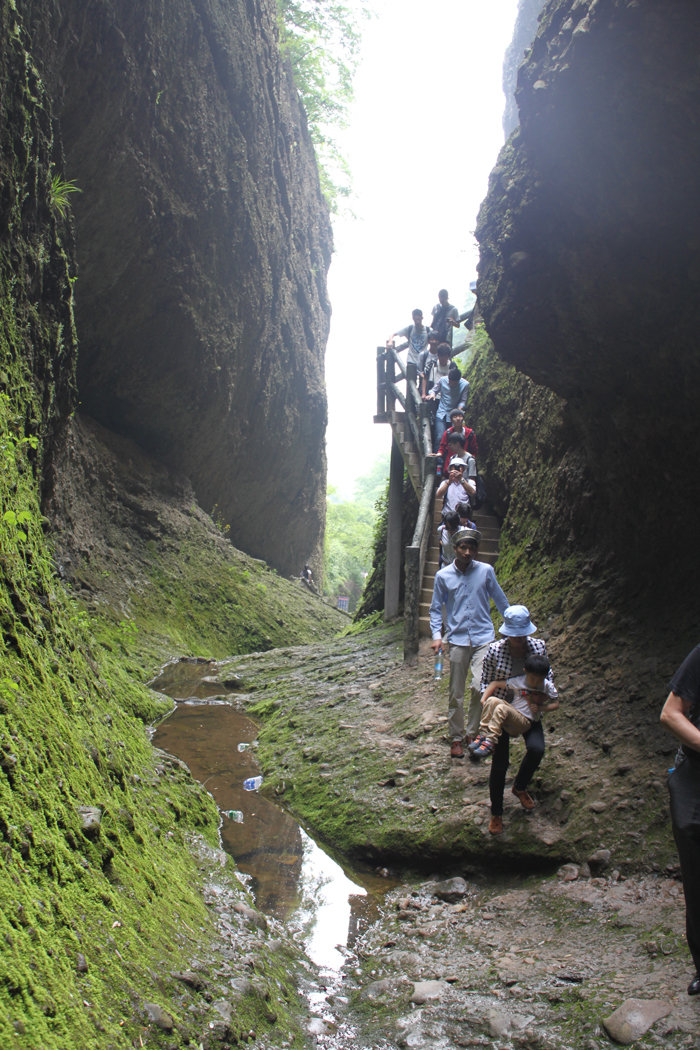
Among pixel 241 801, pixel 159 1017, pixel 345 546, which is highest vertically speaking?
pixel 159 1017

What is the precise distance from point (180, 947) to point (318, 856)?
2.35 meters

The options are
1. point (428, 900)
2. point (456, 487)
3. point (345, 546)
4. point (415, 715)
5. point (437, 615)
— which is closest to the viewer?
point (428, 900)

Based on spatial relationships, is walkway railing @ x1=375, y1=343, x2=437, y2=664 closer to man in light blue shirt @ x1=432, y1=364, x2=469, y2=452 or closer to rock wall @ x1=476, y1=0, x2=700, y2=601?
man in light blue shirt @ x1=432, y1=364, x2=469, y2=452

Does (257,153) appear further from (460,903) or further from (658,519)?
(460,903)

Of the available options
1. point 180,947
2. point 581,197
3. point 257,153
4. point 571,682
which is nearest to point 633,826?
point 571,682

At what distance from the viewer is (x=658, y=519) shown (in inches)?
203

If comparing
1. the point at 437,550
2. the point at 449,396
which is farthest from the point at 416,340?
the point at 437,550

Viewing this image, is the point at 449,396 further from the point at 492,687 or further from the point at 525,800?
the point at 525,800

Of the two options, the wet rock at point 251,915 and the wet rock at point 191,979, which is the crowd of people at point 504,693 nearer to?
the wet rock at point 251,915

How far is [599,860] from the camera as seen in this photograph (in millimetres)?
3926

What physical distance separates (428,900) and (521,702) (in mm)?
1375

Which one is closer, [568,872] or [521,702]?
[568,872]

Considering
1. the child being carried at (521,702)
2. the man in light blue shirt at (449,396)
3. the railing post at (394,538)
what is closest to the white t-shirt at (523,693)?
the child being carried at (521,702)

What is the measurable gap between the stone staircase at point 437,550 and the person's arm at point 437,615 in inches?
114
